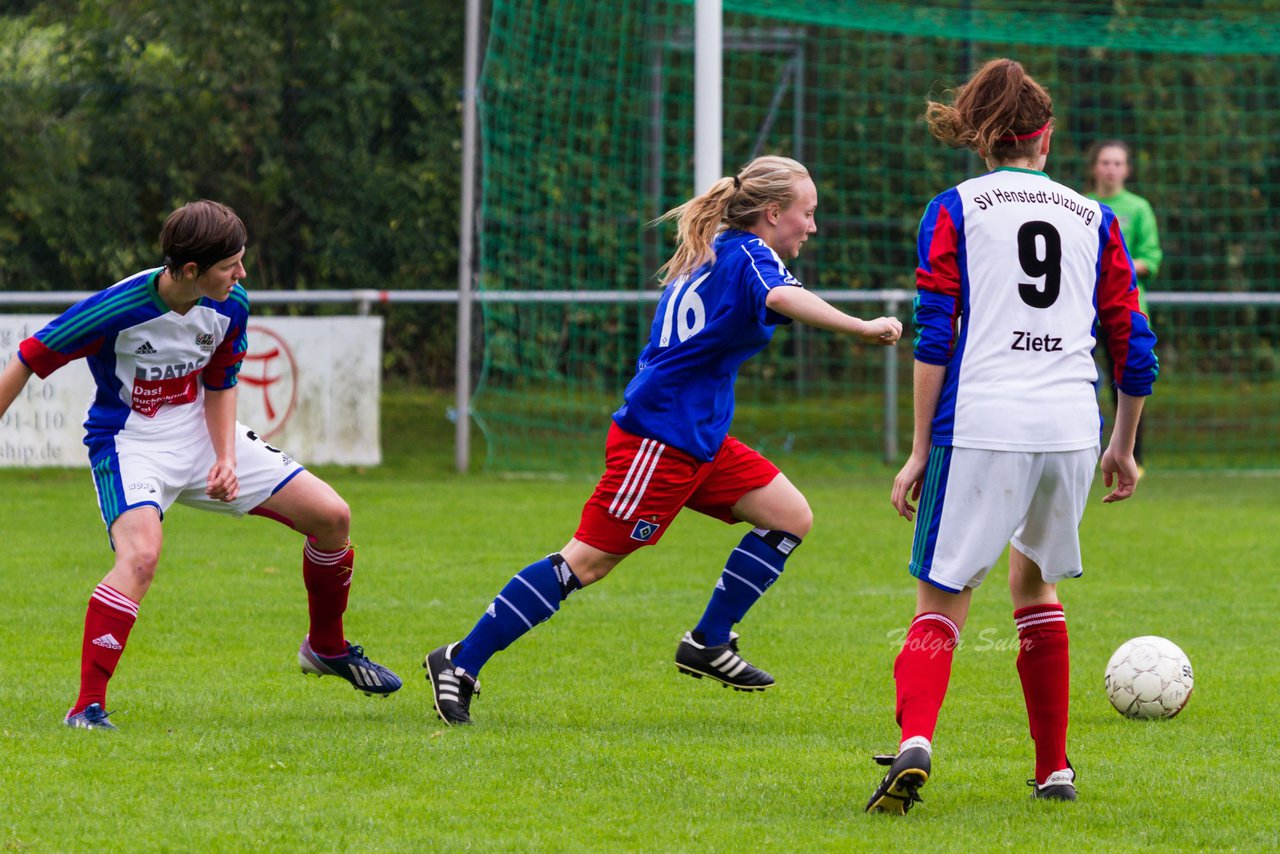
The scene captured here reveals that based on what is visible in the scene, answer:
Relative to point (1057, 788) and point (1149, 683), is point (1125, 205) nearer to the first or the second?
point (1149, 683)

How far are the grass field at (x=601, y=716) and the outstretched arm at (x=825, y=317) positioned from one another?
113 centimetres

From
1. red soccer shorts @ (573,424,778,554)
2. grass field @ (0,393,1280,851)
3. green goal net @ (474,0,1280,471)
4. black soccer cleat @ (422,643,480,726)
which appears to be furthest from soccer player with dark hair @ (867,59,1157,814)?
green goal net @ (474,0,1280,471)

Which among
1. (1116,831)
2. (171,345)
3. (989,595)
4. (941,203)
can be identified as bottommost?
(989,595)

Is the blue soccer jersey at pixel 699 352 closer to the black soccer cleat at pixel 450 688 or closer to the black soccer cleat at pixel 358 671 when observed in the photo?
the black soccer cleat at pixel 450 688

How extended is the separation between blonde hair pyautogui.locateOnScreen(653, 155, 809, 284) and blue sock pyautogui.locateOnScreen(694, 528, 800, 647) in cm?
92

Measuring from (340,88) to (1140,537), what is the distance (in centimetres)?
826

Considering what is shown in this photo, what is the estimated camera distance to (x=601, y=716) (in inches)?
204

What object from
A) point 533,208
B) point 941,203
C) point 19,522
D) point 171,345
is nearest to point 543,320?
point 533,208

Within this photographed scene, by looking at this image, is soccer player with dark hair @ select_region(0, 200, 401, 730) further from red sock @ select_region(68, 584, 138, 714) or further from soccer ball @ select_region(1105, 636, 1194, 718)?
soccer ball @ select_region(1105, 636, 1194, 718)

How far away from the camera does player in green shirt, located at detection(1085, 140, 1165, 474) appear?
35.0ft

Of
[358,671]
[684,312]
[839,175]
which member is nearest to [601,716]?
[358,671]

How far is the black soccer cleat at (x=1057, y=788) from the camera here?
4.14 meters

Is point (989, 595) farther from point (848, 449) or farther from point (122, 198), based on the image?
point (122, 198)

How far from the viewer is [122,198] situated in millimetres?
14477
